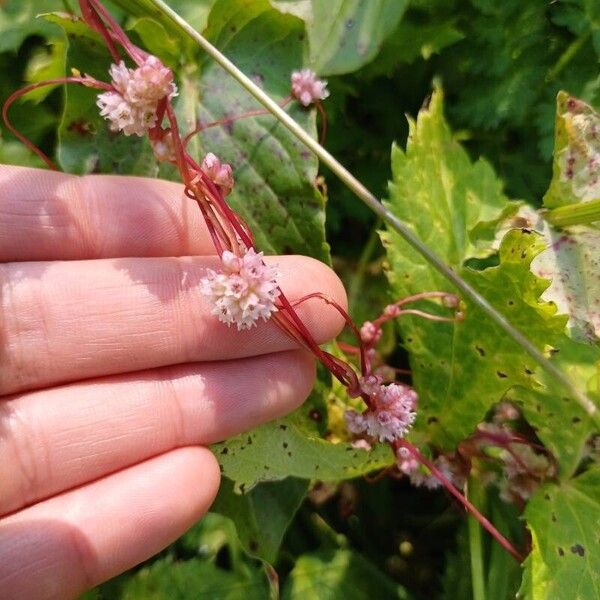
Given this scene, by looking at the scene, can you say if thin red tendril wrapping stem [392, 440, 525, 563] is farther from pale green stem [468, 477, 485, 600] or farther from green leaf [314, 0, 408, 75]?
green leaf [314, 0, 408, 75]

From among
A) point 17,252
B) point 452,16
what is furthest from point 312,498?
point 452,16

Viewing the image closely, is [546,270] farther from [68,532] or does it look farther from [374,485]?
[68,532]

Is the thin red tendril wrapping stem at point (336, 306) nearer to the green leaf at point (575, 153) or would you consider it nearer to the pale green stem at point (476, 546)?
the pale green stem at point (476, 546)

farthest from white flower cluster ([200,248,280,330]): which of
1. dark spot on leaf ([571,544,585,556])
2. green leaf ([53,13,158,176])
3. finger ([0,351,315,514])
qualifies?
dark spot on leaf ([571,544,585,556])

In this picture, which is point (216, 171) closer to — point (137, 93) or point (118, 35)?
point (137, 93)

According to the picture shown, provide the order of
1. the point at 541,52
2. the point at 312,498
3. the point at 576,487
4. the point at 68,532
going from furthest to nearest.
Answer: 1. the point at 312,498
2. the point at 541,52
3. the point at 576,487
4. the point at 68,532
